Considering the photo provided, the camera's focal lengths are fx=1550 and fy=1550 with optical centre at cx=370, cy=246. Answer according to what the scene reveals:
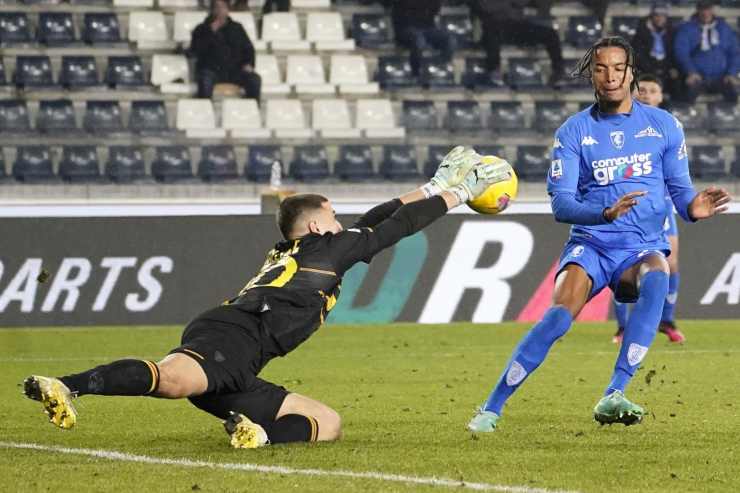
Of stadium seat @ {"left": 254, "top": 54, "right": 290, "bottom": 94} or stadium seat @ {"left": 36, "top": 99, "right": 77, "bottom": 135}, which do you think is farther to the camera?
stadium seat @ {"left": 254, "top": 54, "right": 290, "bottom": 94}

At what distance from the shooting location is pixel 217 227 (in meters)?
14.5

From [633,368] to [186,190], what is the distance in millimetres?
11089

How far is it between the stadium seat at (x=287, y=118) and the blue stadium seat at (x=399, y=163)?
3.37 feet

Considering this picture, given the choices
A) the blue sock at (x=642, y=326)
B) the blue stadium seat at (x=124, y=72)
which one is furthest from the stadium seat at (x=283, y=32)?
the blue sock at (x=642, y=326)

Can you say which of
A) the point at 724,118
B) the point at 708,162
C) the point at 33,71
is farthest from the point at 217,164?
the point at 724,118

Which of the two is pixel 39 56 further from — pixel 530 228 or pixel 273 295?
pixel 273 295

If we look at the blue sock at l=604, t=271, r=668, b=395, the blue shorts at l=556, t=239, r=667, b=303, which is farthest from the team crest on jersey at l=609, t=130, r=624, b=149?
the blue sock at l=604, t=271, r=668, b=395

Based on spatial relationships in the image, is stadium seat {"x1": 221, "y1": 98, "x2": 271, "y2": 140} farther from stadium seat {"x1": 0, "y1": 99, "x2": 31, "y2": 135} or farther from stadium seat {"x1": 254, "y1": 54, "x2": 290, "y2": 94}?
stadium seat {"x1": 0, "y1": 99, "x2": 31, "y2": 135}

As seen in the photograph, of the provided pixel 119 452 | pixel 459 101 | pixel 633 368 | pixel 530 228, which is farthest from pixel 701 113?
pixel 119 452

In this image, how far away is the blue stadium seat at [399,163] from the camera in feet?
59.3

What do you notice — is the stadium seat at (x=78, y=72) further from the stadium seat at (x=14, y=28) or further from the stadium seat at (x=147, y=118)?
the stadium seat at (x=147, y=118)

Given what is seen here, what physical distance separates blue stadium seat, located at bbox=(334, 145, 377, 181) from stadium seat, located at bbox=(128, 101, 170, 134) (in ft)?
6.88

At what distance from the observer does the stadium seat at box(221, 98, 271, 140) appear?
18516mm

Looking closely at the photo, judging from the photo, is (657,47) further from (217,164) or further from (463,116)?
(217,164)
